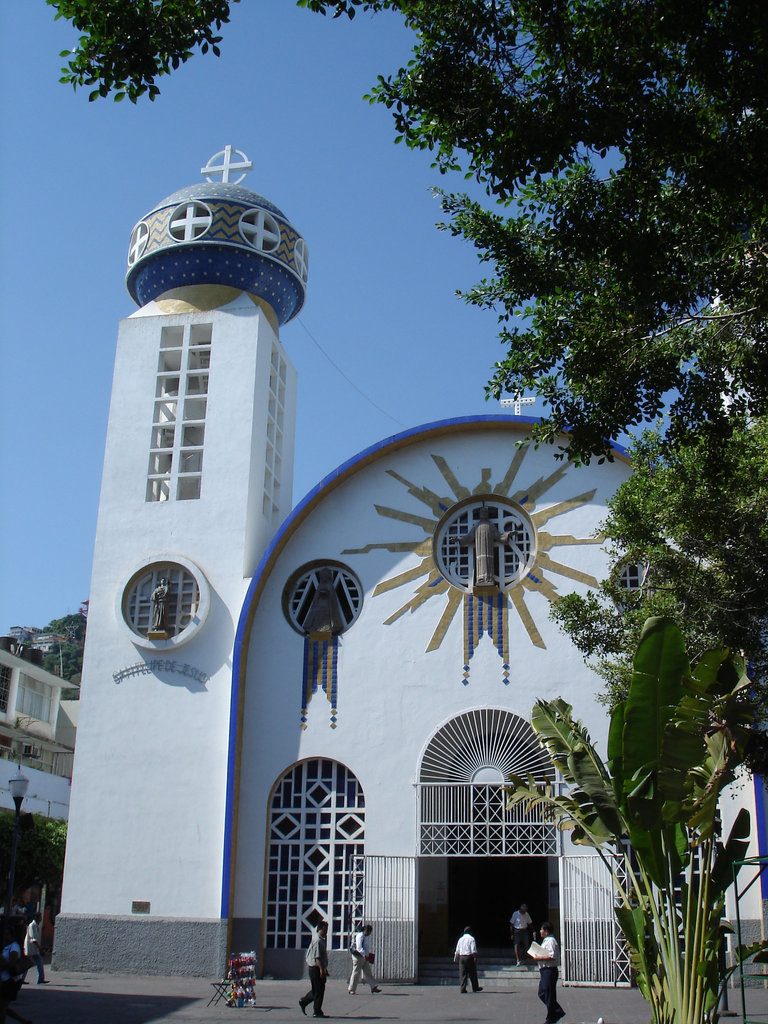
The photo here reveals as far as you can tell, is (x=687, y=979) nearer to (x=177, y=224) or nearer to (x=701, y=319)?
(x=701, y=319)

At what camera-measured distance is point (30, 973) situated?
16938 mm

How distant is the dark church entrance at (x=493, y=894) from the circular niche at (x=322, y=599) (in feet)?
19.8

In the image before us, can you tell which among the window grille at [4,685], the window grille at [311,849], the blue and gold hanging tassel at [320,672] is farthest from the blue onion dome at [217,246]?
the window grille at [4,685]

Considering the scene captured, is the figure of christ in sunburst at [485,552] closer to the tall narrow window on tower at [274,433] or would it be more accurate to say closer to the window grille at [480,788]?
the window grille at [480,788]

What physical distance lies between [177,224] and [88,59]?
13656 mm

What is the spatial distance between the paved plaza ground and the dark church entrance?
5.13 metres

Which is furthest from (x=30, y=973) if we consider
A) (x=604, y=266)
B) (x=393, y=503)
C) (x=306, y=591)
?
(x=604, y=266)

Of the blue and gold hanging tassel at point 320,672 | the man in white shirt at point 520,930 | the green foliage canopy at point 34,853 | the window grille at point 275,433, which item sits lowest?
the man in white shirt at point 520,930

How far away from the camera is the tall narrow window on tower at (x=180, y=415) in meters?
19.9

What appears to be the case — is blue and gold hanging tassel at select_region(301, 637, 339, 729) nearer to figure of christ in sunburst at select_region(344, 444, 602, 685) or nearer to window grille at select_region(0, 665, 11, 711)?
figure of christ in sunburst at select_region(344, 444, 602, 685)

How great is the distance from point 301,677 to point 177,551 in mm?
3289

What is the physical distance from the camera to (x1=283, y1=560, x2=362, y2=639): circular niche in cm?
1811

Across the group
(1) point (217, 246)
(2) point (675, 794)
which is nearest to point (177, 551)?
(1) point (217, 246)

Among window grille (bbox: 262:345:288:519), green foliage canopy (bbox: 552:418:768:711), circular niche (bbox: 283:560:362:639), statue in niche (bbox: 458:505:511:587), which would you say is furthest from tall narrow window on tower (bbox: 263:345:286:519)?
green foliage canopy (bbox: 552:418:768:711)
